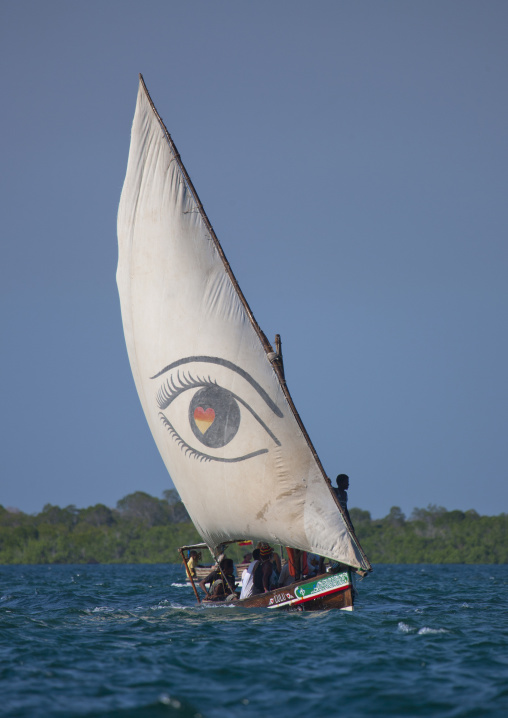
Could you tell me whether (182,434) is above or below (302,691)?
above

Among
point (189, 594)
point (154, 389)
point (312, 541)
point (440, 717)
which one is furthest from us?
point (189, 594)

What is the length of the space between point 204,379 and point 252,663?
7.61 metres

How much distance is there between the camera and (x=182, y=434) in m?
19.8

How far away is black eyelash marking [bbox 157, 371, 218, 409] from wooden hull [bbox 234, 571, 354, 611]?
4678mm

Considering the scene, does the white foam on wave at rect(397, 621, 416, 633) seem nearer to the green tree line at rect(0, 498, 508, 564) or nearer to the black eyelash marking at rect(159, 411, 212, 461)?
the black eyelash marking at rect(159, 411, 212, 461)

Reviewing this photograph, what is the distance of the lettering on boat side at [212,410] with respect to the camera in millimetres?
18516

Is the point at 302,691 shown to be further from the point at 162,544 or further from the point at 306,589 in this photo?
the point at 162,544

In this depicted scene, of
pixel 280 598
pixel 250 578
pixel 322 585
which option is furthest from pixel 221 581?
pixel 322 585

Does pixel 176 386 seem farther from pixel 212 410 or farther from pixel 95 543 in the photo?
pixel 95 543

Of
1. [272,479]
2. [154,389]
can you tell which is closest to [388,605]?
[272,479]

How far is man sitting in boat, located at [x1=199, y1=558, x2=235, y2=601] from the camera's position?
20389 millimetres

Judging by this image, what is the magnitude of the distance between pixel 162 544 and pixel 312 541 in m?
78.5

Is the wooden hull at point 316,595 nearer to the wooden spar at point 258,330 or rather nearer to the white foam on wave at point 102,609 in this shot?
the wooden spar at point 258,330

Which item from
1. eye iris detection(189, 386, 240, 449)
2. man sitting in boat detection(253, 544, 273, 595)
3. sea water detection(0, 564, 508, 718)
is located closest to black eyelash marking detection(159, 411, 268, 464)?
eye iris detection(189, 386, 240, 449)
